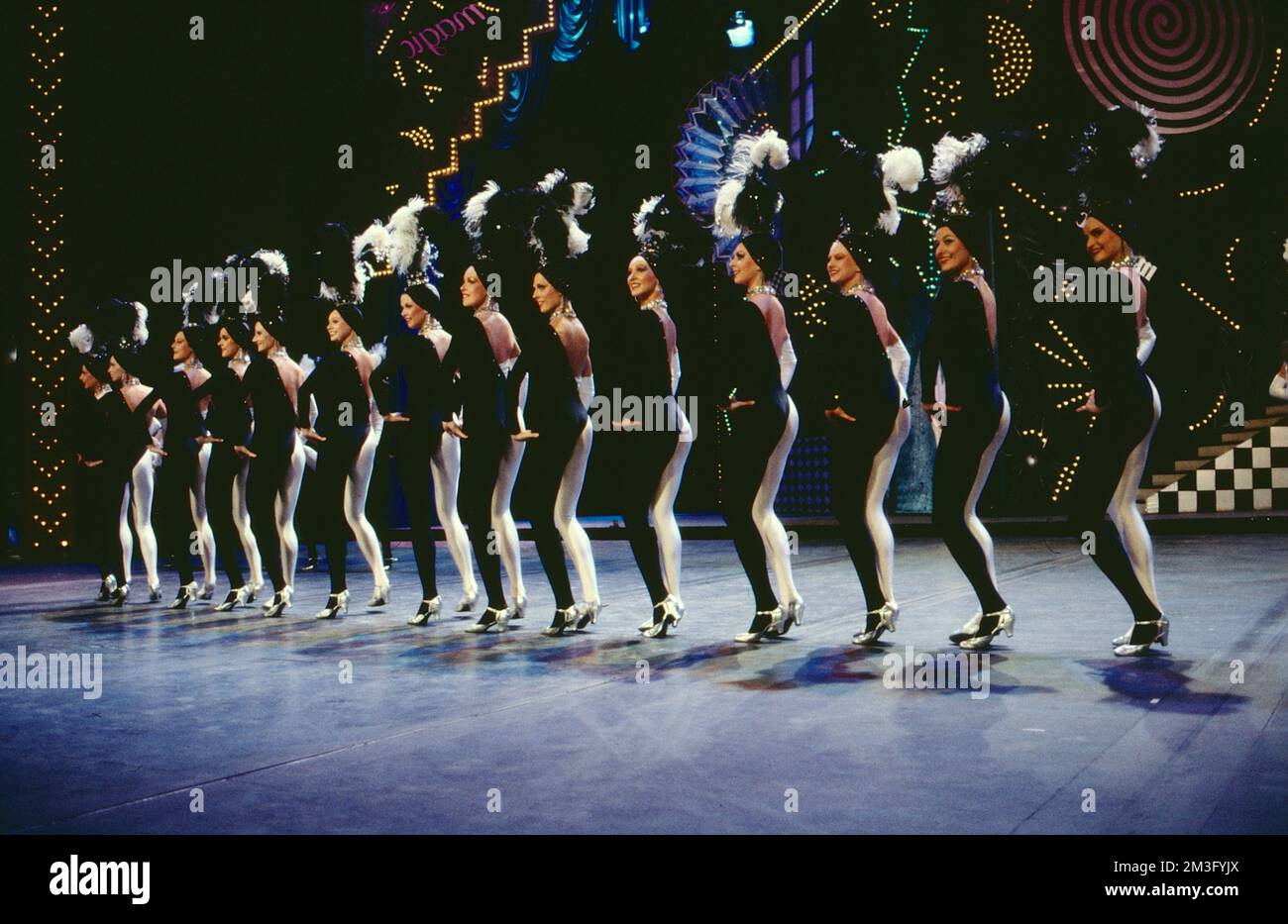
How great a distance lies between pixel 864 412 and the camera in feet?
17.6

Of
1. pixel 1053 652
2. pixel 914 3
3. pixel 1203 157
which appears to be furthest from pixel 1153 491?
pixel 1053 652

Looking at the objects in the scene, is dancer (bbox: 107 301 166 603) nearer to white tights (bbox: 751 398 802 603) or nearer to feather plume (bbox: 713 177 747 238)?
feather plume (bbox: 713 177 747 238)

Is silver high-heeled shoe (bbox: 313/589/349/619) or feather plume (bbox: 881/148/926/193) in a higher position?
feather plume (bbox: 881/148/926/193)

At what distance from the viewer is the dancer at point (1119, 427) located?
187 inches

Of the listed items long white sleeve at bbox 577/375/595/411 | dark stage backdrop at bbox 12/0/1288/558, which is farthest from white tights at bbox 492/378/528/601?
dark stage backdrop at bbox 12/0/1288/558

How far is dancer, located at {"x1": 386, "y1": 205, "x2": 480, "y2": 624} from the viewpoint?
6.88 meters

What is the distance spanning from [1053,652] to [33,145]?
10.8 m

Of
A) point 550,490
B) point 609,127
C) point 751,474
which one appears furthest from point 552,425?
point 609,127

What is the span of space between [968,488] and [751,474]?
100 centimetres

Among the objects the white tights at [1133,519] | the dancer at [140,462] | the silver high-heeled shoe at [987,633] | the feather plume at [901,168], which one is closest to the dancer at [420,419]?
the dancer at [140,462]

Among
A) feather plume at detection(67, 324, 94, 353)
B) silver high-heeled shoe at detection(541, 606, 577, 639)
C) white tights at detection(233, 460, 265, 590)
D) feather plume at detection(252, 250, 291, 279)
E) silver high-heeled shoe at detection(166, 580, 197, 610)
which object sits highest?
feather plume at detection(252, 250, 291, 279)

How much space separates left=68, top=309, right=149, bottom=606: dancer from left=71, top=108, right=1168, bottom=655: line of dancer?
0.06ft

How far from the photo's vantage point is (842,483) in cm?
540
